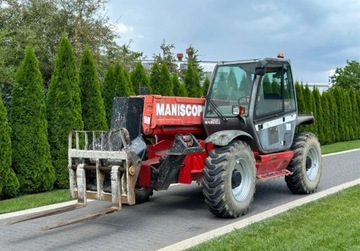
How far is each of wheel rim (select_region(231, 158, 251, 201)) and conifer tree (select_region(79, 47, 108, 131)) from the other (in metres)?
5.48

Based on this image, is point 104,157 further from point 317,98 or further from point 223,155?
point 317,98

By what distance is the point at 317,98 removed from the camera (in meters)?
22.9

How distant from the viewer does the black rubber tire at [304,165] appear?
8797mm

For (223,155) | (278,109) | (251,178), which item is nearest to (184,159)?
(223,155)

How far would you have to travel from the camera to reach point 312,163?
31.0ft

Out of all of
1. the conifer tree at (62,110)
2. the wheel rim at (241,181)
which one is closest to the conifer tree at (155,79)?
the conifer tree at (62,110)

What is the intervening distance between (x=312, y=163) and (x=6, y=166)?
6.53 m

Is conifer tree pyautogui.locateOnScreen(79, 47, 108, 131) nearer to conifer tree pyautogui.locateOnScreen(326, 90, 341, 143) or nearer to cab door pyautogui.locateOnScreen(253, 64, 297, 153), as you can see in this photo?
cab door pyautogui.locateOnScreen(253, 64, 297, 153)

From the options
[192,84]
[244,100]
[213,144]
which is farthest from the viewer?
[192,84]

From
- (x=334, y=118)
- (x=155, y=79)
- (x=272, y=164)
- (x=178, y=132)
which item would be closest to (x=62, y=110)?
(x=178, y=132)

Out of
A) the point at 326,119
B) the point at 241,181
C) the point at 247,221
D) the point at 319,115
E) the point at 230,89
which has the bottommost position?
the point at 247,221

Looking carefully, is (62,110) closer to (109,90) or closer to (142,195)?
(109,90)

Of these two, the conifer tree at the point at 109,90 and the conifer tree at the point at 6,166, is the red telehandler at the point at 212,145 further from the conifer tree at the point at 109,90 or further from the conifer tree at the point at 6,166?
the conifer tree at the point at 109,90

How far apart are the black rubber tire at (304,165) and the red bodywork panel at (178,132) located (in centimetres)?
30
